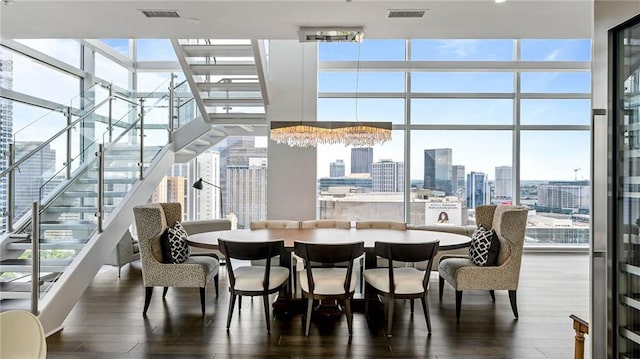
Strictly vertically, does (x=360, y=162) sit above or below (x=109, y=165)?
above

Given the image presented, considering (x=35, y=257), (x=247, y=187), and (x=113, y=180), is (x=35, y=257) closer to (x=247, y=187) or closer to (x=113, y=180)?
(x=113, y=180)

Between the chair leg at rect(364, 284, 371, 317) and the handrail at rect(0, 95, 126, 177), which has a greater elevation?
the handrail at rect(0, 95, 126, 177)

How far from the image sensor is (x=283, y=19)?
3904 mm

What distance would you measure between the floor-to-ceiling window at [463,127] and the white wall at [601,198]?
5.52m

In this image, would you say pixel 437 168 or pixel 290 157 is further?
pixel 437 168

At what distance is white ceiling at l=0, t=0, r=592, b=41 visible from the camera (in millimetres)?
3574

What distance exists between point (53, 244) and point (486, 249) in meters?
3.98

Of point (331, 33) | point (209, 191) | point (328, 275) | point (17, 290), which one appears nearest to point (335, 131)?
point (331, 33)

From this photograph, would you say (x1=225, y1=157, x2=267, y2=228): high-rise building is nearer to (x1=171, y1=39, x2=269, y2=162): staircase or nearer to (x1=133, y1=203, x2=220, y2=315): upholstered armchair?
(x1=171, y1=39, x2=269, y2=162): staircase

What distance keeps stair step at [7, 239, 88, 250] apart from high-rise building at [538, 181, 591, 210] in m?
7.43

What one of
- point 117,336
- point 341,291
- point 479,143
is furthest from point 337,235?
point 479,143

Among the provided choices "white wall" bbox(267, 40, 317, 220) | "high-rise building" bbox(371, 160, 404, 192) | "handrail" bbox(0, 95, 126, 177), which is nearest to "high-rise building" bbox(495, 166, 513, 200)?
"high-rise building" bbox(371, 160, 404, 192)

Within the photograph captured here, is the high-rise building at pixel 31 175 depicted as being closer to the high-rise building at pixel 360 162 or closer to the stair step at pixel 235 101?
the stair step at pixel 235 101

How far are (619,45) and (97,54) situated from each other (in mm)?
7644
